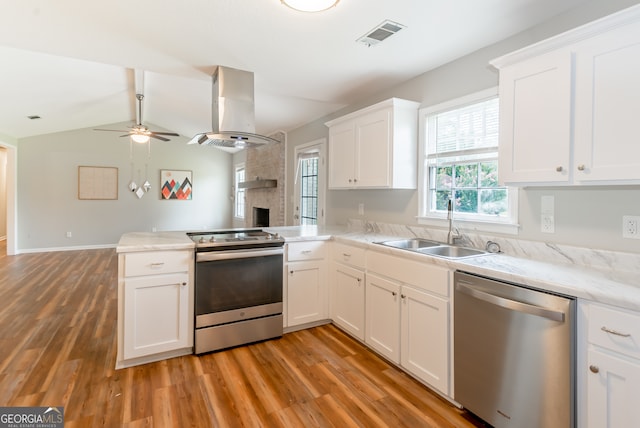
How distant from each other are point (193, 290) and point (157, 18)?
75.2 inches

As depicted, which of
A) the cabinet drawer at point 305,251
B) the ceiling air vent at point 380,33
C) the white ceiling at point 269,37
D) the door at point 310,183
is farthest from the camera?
the door at point 310,183

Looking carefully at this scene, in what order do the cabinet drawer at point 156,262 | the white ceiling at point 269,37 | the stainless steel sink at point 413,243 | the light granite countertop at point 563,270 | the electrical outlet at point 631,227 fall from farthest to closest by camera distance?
the stainless steel sink at point 413,243 < the cabinet drawer at point 156,262 < the white ceiling at point 269,37 < the electrical outlet at point 631,227 < the light granite countertop at point 563,270

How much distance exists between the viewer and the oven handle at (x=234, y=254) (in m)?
2.52

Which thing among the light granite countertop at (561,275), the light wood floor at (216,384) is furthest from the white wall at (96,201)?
the light granite countertop at (561,275)

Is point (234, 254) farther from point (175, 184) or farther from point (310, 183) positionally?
point (175, 184)

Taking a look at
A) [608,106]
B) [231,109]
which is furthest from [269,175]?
[608,106]

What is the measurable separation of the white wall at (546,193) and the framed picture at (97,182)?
22.9ft

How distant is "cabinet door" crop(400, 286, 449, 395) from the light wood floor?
124 millimetres

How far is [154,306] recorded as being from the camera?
2.42m

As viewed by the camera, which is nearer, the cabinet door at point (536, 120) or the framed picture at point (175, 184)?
the cabinet door at point (536, 120)

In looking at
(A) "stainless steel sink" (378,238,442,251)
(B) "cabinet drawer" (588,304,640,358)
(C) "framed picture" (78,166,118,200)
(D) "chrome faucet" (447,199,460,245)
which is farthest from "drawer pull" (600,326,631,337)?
(C) "framed picture" (78,166,118,200)

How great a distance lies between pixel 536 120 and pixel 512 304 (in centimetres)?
102

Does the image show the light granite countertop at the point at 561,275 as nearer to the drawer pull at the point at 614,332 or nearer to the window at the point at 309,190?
the drawer pull at the point at 614,332

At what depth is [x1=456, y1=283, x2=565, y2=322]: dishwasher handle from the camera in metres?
1.44
